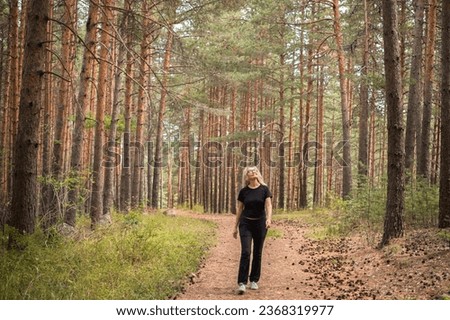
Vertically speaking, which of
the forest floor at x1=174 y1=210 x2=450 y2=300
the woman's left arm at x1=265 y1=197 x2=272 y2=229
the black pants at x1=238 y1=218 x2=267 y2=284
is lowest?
the forest floor at x1=174 y1=210 x2=450 y2=300

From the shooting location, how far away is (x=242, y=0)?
13133mm

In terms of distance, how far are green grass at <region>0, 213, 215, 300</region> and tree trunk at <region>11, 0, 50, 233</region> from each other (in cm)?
58

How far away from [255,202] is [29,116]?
A: 12.5 feet

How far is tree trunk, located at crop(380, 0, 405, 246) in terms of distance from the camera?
925 cm

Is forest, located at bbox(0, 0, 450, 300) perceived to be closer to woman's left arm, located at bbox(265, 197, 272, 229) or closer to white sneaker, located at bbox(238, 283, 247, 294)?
woman's left arm, located at bbox(265, 197, 272, 229)

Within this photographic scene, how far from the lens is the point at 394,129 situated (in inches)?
365

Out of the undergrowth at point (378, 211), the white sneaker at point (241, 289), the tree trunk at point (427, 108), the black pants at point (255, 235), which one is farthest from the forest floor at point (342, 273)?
the tree trunk at point (427, 108)

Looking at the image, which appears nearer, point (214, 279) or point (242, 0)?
point (214, 279)

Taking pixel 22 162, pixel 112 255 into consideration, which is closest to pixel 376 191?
pixel 112 255

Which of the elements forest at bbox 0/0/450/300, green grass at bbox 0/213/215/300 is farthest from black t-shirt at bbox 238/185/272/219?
forest at bbox 0/0/450/300

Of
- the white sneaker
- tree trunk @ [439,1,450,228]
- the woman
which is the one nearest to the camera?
the white sneaker
